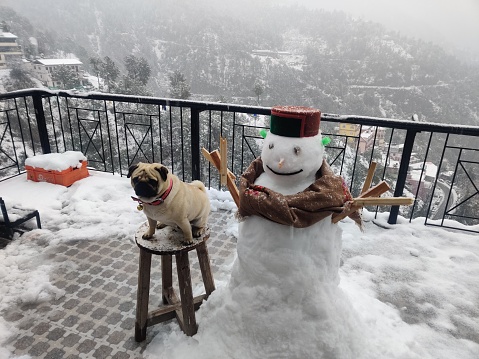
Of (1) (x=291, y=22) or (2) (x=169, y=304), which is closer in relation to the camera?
(2) (x=169, y=304)

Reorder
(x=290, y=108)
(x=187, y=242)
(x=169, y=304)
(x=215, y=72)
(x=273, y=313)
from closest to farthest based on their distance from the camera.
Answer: (x=290, y=108), (x=273, y=313), (x=187, y=242), (x=169, y=304), (x=215, y=72)

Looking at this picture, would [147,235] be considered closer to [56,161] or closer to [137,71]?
[56,161]

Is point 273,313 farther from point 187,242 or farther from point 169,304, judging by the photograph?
point 169,304

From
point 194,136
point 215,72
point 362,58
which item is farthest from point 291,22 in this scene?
point 194,136

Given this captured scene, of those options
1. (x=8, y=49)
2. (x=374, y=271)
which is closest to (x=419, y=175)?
(x=374, y=271)

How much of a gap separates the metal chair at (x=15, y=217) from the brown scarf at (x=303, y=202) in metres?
2.60

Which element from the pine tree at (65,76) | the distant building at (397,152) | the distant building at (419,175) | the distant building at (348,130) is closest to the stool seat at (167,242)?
the distant building at (348,130)

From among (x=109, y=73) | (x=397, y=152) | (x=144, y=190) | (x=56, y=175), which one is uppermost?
(x=144, y=190)

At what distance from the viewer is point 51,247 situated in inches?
119

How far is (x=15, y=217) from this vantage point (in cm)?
313

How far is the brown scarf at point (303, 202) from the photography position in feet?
5.01

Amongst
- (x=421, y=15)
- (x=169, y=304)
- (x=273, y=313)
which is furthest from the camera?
(x=421, y=15)

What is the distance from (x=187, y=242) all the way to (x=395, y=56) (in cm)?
4257

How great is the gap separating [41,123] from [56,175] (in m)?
1.01
